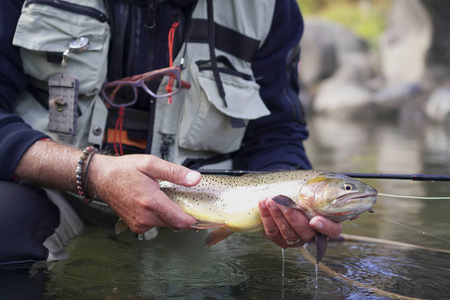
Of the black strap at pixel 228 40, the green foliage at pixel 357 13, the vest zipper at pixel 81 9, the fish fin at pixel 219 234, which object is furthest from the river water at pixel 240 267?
the green foliage at pixel 357 13

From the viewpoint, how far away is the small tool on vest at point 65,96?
231 cm

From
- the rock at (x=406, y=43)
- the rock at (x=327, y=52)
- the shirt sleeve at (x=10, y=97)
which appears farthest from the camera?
the rock at (x=327, y=52)

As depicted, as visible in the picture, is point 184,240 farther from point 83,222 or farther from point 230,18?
point 230,18

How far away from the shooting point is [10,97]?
2.32 metres

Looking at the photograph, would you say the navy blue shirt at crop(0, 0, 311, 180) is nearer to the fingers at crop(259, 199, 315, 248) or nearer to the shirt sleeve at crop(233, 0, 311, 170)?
the shirt sleeve at crop(233, 0, 311, 170)

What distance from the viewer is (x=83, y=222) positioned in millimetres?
2740

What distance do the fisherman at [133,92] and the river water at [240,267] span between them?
16cm

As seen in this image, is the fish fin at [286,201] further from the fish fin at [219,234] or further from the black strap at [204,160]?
the black strap at [204,160]

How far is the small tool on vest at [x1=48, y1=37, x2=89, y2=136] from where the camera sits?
7.57 feet

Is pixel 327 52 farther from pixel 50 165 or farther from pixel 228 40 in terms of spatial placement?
pixel 50 165

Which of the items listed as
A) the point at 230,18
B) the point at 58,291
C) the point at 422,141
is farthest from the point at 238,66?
the point at 422,141

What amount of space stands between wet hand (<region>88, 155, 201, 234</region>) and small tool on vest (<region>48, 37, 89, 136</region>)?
464 millimetres

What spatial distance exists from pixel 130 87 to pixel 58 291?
0.85 metres

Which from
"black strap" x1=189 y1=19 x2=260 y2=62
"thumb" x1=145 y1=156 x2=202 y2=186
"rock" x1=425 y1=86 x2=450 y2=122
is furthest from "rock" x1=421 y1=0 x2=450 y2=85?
"thumb" x1=145 y1=156 x2=202 y2=186
